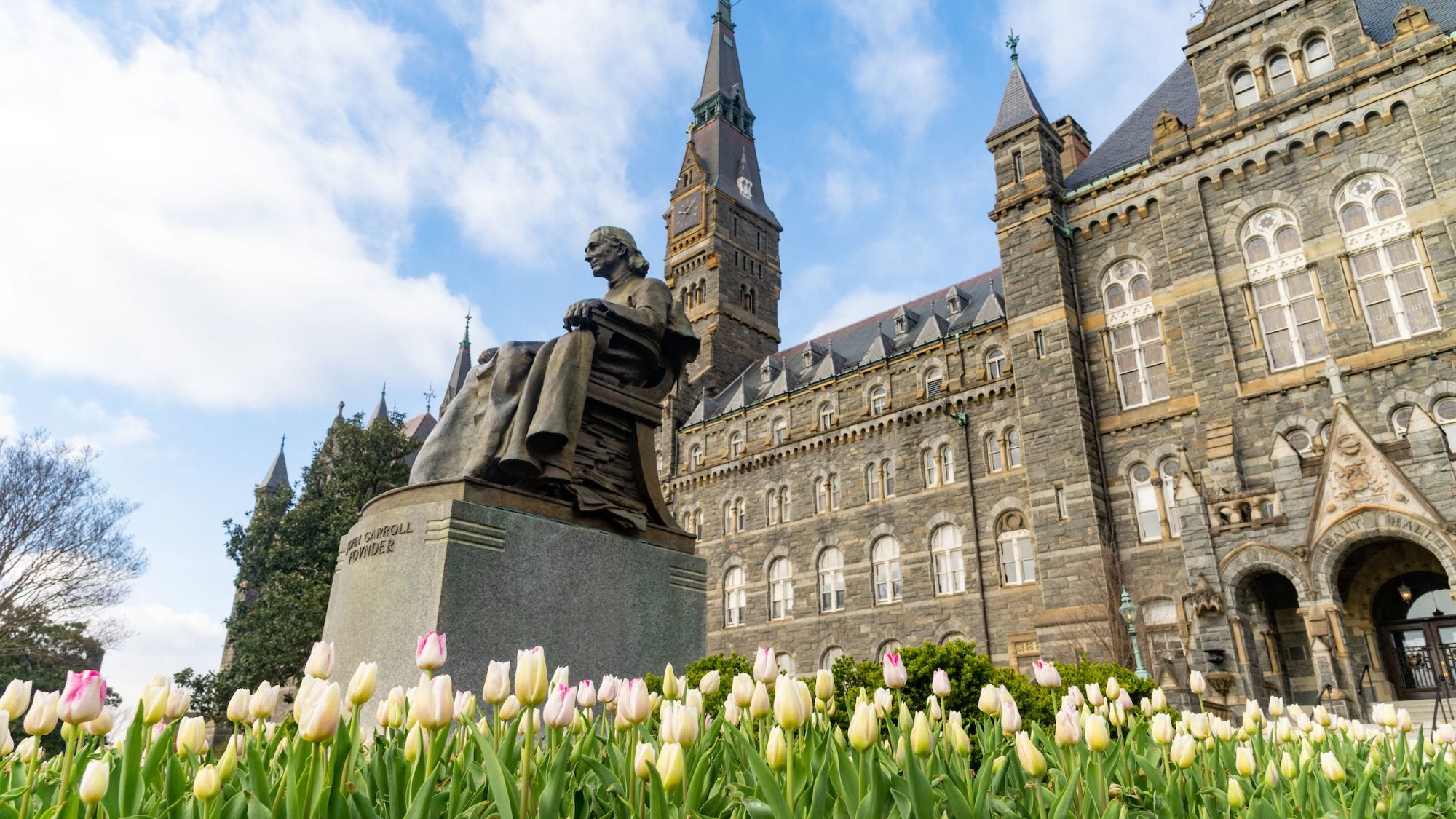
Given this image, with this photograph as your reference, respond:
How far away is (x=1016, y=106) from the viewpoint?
29.5 m

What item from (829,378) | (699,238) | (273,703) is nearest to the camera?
(273,703)

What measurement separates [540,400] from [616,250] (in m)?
2.25

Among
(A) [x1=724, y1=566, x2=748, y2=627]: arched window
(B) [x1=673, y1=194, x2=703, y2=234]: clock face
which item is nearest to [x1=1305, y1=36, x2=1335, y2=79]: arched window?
(A) [x1=724, y1=566, x2=748, y2=627]: arched window

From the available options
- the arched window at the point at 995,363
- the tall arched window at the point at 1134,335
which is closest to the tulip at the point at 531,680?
the tall arched window at the point at 1134,335

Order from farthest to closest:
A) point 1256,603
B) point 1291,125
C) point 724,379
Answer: point 724,379
point 1291,125
point 1256,603

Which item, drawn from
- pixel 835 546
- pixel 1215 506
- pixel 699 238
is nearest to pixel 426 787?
pixel 1215 506

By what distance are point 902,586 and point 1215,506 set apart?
42.5 ft

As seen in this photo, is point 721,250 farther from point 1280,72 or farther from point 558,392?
point 558,392

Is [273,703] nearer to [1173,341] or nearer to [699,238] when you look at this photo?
[1173,341]

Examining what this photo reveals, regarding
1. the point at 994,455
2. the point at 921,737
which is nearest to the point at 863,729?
the point at 921,737

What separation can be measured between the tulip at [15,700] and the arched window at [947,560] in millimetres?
29664

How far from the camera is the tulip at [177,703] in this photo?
2570mm

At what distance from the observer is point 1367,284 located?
21188 mm

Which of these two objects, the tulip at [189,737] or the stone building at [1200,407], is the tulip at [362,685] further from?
the stone building at [1200,407]
